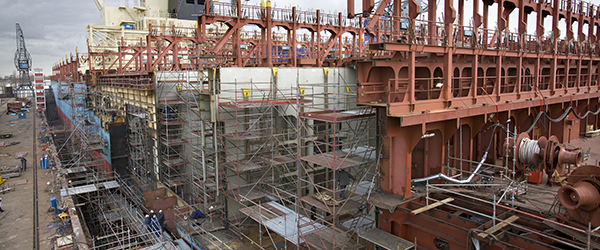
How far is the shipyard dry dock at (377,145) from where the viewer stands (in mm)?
10781

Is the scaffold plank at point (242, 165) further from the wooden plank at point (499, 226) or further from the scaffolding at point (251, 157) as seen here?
the wooden plank at point (499, 226)

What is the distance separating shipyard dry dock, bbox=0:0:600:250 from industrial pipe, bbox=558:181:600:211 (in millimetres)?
32

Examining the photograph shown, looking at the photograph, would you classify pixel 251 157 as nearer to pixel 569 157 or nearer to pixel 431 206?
pixel 431 206

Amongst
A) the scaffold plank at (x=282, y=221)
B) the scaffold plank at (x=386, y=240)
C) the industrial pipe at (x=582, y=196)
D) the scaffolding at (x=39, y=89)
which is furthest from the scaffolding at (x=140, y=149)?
the scaffolding at (x=39, y=89)

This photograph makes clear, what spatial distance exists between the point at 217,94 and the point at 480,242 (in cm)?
1043

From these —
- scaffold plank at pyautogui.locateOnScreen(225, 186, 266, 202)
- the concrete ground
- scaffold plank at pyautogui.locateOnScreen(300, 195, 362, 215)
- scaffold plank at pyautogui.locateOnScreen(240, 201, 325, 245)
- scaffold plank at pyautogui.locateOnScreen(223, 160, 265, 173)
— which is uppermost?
scaffold plank at pyautogui.locateOnScreen(223, 160, 265, 173)

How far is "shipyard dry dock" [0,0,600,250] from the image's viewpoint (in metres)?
10.8

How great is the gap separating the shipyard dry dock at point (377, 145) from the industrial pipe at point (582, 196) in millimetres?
32

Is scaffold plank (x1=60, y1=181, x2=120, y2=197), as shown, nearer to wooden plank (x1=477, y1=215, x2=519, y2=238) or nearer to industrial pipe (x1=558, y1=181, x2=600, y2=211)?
wooden plank (x1=477, y1=215, x2=519, y2=238)

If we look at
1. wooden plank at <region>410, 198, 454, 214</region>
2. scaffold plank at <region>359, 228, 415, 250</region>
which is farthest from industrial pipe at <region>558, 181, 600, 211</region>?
scaffold plank at <region>359, 228, 415, 250</region>

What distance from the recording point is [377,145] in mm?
11953

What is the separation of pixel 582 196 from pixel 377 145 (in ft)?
17.3

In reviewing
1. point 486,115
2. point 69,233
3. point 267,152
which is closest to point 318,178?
point 267,152

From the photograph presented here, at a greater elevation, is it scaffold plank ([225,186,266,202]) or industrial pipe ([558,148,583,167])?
industrial pipe ([558,148,583,167])
